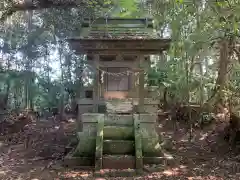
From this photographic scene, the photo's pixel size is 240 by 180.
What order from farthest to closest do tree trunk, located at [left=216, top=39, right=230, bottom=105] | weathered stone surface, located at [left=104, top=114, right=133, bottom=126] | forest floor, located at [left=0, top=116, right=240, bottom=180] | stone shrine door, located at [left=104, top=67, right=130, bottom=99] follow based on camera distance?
1. tree trunk, located at [left=216, top=39, right=230, bottom=105]
2. stone shrine door, located at [left=104, top=67, right=130, bottom=99]
3. weathered stone surface, located at [left=104, top=114, right=133, bottom=126]
4. forest floor, located at [left=0, top=116, right=240, bottom=180]

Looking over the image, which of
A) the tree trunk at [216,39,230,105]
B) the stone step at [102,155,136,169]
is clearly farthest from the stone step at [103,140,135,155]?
the tree trunk at [216,39,230,105]

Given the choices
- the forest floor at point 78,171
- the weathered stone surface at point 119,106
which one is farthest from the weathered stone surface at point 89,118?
the forest floor at point 78,171

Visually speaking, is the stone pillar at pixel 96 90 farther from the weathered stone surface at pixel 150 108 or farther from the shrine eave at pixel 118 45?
the weathered stone surface at pixel 150 108

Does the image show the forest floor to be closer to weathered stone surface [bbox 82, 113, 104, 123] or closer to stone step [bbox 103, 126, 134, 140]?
stone step [bbox 103, 126, 134, 140]

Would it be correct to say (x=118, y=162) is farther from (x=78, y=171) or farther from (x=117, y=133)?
(x=78, y=171)

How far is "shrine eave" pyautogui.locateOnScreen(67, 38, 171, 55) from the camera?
8.77 meters

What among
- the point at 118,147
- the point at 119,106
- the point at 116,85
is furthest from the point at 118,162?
the point at 116,85

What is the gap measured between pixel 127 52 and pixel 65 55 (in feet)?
29.0

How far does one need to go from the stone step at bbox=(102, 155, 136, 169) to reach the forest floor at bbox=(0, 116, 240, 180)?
469mm

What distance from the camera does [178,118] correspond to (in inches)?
548

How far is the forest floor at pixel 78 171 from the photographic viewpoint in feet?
23.2

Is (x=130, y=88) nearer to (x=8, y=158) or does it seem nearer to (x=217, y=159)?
(x=217, y=159)

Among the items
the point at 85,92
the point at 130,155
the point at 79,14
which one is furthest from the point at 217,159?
the point at 79,14

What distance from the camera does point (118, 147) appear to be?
25.4 ft
